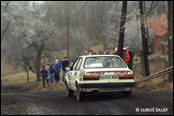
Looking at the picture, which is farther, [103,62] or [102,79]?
[103,62]

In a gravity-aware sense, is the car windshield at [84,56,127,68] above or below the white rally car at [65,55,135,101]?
above

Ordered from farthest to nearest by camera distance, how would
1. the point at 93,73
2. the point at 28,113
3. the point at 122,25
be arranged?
the point at 122,25, the point at 93,73, the point at 28,113

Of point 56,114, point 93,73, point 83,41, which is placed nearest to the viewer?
point 56,114

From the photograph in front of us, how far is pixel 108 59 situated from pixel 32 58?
2956 cm

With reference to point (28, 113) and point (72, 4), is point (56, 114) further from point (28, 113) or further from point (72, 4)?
point (72, 4)

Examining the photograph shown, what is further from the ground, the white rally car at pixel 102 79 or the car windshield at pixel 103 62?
the car windshield at pixel 103 62

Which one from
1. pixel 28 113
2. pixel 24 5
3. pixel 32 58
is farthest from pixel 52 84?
pixel 24 5

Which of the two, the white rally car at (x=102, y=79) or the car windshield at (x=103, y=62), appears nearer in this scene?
the white rally car at (x=102, y=79)

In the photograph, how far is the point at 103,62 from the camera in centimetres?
1001

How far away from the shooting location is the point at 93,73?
9.35m

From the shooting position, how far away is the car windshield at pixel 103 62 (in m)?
9.89

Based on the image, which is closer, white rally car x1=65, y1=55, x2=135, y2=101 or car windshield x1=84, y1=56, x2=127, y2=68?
white rally car x1=65, y1=55, x2=135, y2=101

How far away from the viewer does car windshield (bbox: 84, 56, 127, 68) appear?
989 centimetres

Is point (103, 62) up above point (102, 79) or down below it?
above
